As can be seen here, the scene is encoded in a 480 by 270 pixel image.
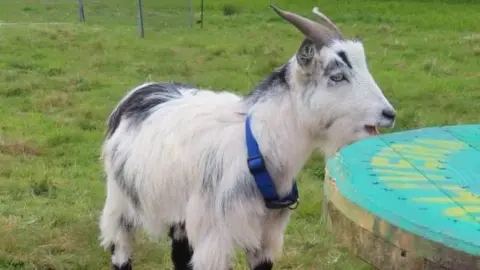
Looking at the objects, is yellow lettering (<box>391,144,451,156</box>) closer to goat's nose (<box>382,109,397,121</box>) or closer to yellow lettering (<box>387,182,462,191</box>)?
goat's nose (<box>382,109,397,121</box>)

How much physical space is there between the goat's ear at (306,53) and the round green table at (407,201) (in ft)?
1.34

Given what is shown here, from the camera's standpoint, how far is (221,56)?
13.1m

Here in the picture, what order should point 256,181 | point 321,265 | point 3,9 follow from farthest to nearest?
point 3,9, point 321,265, point 256,181

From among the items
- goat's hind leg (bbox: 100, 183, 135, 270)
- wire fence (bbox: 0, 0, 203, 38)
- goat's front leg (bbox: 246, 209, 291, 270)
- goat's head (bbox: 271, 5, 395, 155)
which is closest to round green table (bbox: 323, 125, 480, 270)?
goat's head (bbox: 271, 5, 395, 155)

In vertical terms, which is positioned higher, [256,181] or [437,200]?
[437,200]

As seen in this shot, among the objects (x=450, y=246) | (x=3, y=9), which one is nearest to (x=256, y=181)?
(x=450, y=246)

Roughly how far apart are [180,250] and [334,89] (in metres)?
1.62

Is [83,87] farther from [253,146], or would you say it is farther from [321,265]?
[253,146]

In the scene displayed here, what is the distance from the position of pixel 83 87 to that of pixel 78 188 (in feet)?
13.8

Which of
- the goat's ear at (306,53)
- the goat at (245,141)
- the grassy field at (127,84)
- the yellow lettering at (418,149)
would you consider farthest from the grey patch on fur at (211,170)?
the grassy field at (127,84)

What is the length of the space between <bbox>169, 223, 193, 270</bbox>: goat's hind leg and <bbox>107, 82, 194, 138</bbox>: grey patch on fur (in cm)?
63

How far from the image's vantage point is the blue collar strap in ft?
11.8

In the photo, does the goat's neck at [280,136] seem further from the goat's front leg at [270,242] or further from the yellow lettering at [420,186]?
the yellow lettering at [420,186]

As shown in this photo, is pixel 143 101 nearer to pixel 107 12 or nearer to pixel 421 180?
pixel 421 180
